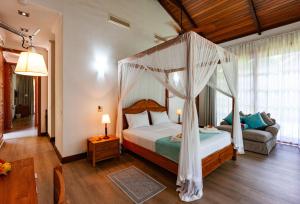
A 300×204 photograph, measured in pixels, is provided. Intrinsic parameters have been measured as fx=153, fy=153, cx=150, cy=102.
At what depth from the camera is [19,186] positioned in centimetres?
108

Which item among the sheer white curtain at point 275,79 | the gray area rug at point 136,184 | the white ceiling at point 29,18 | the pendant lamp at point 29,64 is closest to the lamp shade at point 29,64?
the pendant lamp at point 29,64

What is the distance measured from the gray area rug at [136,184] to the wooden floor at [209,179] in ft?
0.30

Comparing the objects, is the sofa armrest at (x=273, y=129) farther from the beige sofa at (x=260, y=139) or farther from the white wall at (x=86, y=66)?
the white wall at (x=86, y=66)

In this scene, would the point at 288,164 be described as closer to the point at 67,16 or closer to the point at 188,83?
the point at 188,83

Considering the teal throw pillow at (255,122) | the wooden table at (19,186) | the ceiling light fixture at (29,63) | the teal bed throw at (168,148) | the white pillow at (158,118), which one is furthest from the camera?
the white pillow at (158,118)

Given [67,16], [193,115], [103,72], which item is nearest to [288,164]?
[193,115]

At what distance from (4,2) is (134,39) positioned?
9.27 feet

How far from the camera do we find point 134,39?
177 inches

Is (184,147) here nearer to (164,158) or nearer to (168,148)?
(168,148)

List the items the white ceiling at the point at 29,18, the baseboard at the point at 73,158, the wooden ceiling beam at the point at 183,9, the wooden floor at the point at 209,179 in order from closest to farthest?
the wooden floor at the point at 209,179 < the white ceiling at the point at 29,18 < the baseboard at the point at 73,158 < the wooden ceiling beam at the point at 183,9

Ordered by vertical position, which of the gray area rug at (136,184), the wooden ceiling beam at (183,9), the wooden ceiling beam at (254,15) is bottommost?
the gray area rug at (136,184)

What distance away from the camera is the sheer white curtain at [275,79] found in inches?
170

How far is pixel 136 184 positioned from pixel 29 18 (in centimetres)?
Result: 427

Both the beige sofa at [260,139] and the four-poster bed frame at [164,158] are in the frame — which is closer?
the four-poster bed frame at [164,158]
